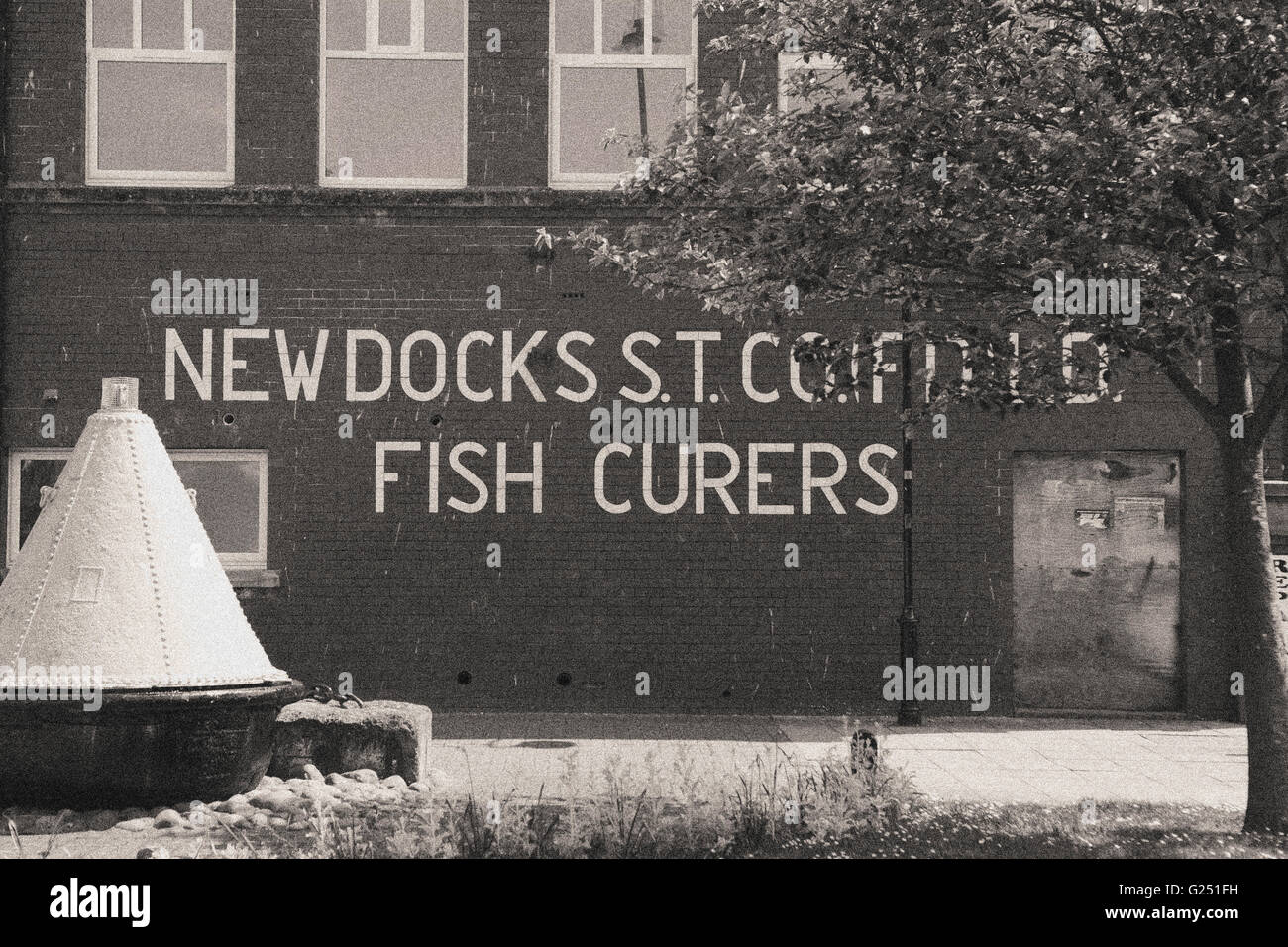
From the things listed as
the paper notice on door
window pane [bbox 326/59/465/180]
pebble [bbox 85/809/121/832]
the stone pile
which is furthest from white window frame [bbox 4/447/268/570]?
the paper notice on door

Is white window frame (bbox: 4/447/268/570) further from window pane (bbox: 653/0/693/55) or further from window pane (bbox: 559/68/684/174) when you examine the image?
window pane (bbox: 653/0/693/55)

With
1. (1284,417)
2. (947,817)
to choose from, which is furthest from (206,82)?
(1284,417)

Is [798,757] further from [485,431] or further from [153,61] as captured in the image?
[153,61]

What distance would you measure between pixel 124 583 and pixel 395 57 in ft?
22.2

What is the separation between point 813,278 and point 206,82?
25.0ft

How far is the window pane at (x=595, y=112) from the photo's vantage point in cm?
1364

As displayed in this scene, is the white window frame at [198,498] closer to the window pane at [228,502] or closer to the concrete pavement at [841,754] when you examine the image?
the window pane at [228,502]

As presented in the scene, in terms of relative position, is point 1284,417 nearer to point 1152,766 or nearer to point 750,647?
point 1152,766

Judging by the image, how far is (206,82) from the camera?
535 inches

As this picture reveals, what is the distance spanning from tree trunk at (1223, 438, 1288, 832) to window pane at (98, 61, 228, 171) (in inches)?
370

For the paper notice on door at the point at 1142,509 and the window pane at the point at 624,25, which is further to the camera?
the window pane at the point at 624,25

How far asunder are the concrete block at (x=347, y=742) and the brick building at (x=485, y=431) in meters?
3.62

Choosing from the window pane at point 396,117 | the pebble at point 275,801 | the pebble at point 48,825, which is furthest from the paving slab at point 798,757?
the window pane at point 396,117

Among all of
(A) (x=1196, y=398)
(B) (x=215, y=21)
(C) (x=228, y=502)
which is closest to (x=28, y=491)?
(C) (x=228, y=502)
